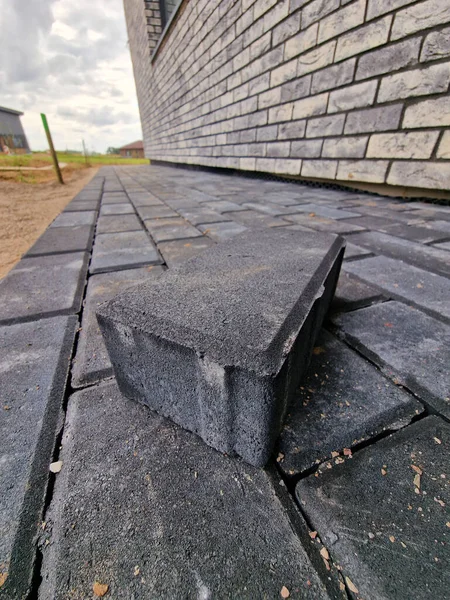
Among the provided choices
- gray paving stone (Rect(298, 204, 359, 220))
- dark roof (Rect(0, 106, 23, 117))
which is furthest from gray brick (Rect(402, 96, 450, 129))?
dark roof (Rect(0, 106, 23, 117))

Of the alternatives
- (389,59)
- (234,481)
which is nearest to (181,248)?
(234,481)

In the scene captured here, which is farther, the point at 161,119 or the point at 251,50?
the point at 161,119

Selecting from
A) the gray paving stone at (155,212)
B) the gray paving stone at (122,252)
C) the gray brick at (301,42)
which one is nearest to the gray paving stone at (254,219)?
the gray paving stone at (155,212)

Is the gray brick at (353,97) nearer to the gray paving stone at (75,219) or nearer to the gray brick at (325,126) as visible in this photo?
the gray brick at (325,126)

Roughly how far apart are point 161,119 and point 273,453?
39.5 feet

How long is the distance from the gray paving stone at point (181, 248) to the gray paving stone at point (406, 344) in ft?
3.18

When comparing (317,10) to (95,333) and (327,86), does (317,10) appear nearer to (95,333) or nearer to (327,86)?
(327,86)

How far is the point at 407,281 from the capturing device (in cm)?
138

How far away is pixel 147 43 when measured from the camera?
959 cm

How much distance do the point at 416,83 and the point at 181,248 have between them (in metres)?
2.67

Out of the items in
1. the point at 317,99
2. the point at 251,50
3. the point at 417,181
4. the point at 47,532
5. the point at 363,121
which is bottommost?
the point at 47,532

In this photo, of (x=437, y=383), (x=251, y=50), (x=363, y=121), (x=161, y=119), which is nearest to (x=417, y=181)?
(x=363, y=121)

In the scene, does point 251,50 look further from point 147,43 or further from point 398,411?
point 147,43

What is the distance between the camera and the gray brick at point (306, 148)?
374 cm
